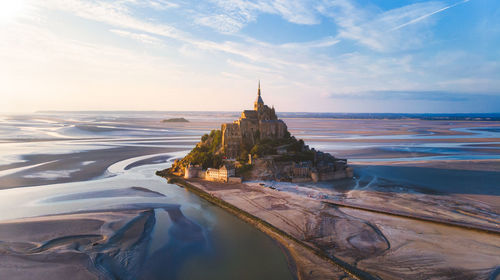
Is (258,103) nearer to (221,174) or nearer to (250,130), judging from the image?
(250,130)

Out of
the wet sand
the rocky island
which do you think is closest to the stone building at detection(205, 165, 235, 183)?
the rocky island

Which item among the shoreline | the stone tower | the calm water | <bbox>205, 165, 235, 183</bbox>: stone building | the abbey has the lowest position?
the calm water

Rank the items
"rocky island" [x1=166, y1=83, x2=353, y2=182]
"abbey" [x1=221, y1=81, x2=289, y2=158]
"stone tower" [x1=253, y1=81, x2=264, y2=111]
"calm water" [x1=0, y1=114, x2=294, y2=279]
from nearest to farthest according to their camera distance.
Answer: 1. "calm water" [x1=0, y1=114, x2=294, y2=279]
2. "rocky island" [x1=166, y1=83, x2=353, y2=182]
3. "abbey" [x1=221, y1=81, x2=289, y2=158]
4. "stone tower" [x1=253, y1=81, x2=264, y2=111]

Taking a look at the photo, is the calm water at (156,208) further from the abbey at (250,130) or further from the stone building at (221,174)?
the abbey at (250,130)

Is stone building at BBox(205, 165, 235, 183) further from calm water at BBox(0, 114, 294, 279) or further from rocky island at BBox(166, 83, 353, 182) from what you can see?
calm water at BBox(0, 114, 294, 279)

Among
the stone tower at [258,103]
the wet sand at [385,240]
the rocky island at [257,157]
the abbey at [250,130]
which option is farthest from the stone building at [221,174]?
the stone tower at [258,103]

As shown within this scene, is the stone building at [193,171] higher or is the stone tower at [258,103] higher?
the stone tower at [258,103]

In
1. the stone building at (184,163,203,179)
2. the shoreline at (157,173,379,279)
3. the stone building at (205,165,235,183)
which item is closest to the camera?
the shoreline at (157,173,379,279)

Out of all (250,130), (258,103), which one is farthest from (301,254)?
(258,103)

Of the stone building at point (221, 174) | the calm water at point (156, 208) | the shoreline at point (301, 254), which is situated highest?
the stone building at point (221, 174)
